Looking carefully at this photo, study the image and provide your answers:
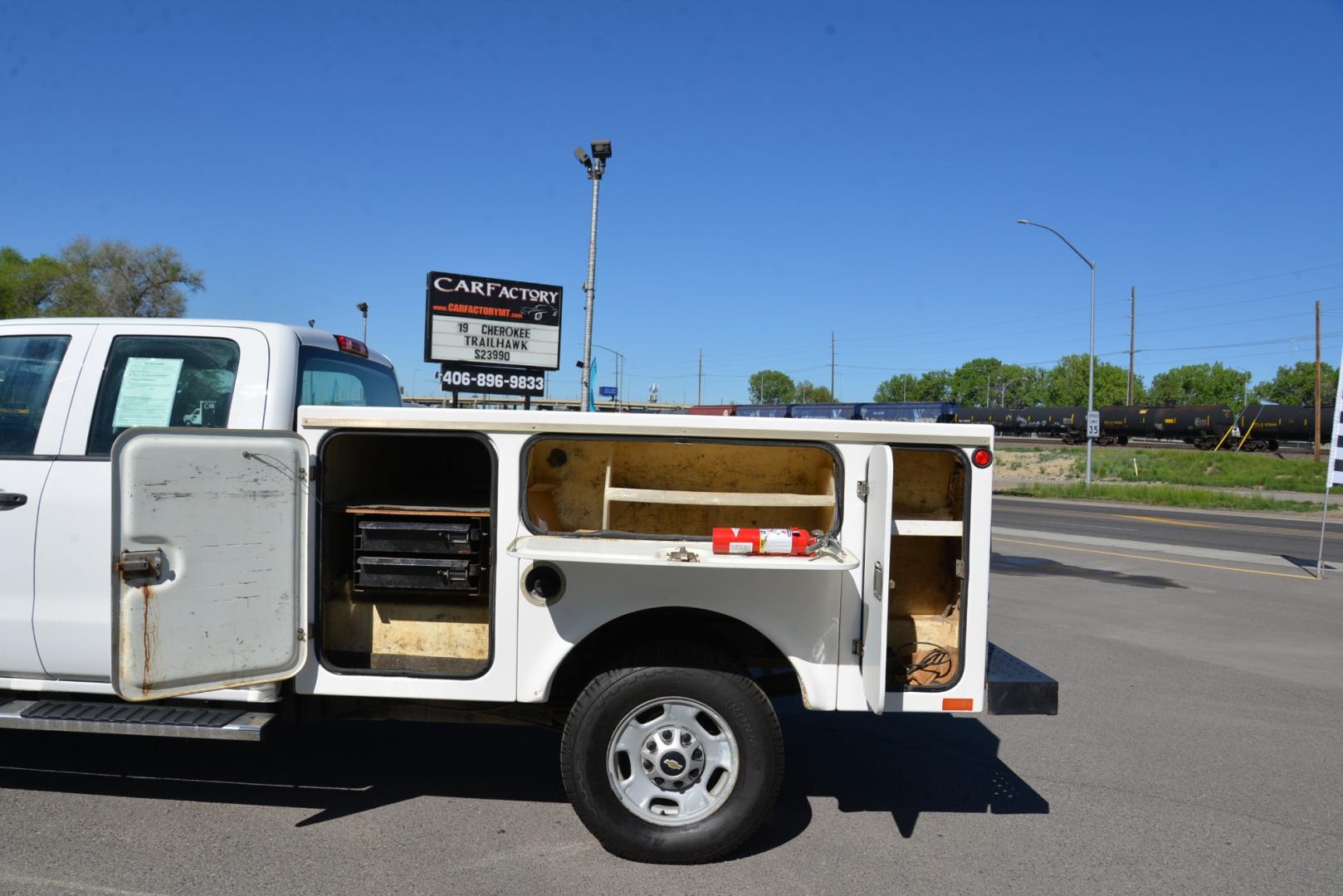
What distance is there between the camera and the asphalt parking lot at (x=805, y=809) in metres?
3.79

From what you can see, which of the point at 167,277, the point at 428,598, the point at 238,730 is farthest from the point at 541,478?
the point at 167,277

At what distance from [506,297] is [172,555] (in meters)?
18.2

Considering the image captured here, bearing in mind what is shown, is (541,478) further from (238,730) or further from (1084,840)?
(1084,840)

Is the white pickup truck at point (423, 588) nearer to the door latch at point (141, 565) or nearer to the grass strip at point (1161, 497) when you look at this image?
the door latch at point (141, 565)

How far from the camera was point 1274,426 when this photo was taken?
5891cm

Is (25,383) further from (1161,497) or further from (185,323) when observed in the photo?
(1161,497)

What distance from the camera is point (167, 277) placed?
55.7 metres

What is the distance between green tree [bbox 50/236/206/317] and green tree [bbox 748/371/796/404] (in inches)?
4469

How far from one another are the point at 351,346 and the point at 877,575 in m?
2.97

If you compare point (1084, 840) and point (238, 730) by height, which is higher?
point (238, 730)

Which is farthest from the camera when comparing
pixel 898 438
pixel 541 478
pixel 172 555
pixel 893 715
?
pixel 893 715

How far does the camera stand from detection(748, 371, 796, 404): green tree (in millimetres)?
162500

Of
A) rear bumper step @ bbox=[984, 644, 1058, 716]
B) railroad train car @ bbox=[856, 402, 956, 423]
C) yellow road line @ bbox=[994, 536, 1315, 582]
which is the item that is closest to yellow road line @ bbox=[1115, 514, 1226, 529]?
yellow road line @ bbox=[994, 536, 1315, 582]

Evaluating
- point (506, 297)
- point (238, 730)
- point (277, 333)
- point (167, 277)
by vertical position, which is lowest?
point (238, 730)
